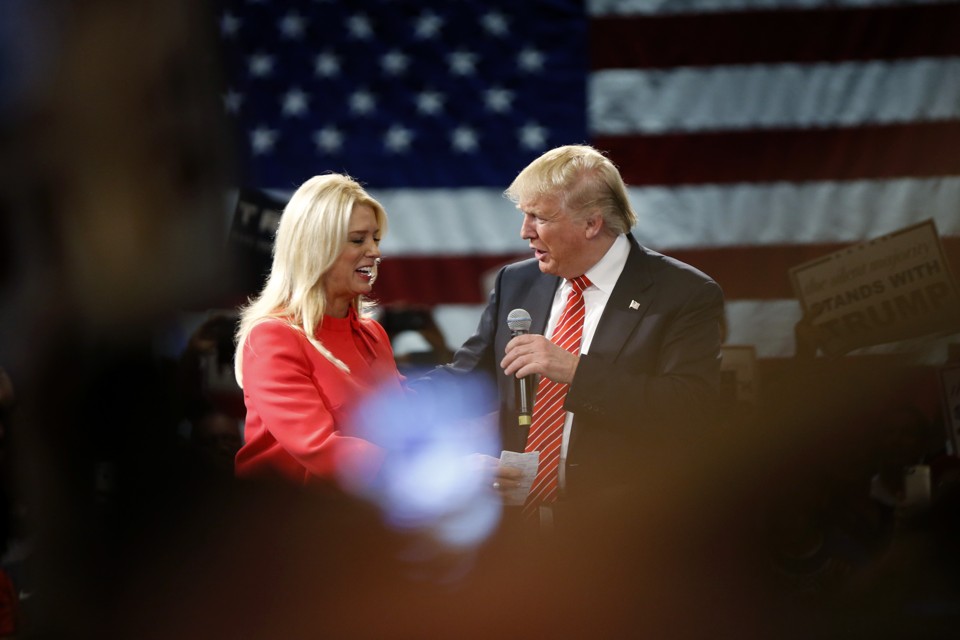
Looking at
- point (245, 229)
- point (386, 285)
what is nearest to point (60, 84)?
Result: point (245, 229)

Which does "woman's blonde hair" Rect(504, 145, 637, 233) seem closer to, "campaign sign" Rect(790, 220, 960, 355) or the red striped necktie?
the red striped necktie

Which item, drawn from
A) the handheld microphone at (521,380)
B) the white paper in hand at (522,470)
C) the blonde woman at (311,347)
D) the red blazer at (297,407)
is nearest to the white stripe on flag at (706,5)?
the handheld microphone at (521,380)

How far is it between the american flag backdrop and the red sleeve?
73.3 inches

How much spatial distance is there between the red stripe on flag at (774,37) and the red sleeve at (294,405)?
2.22 m

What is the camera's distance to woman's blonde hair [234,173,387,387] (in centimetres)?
192

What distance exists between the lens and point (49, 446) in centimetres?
285

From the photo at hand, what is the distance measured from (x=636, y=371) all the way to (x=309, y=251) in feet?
2.37

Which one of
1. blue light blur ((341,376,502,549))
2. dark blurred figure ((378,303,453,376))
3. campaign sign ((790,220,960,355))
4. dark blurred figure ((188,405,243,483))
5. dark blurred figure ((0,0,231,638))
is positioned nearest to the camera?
blue light blur ((341,376,502,549))

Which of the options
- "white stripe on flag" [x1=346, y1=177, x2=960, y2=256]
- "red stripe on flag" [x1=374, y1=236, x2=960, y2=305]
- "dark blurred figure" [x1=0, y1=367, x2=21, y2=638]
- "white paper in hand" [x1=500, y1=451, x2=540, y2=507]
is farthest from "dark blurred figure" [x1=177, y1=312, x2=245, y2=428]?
"white paper in hand" [x1=500, y1=451, x2=540, y2=507]

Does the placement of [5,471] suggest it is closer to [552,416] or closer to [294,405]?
[294,405]

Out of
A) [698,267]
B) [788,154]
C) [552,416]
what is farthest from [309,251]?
[788,154]

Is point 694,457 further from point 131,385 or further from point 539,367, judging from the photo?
point 131,385

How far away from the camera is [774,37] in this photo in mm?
3613

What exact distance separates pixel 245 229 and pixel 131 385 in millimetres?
604
